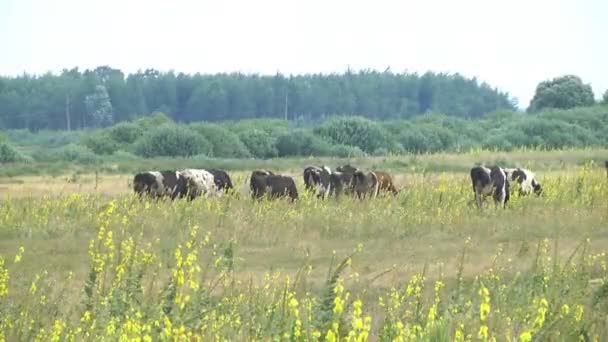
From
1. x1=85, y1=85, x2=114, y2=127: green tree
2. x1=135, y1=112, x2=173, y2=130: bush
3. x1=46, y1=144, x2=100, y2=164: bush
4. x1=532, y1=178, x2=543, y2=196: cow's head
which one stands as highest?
x1=85, y1=85, x2=114, y2=127: green tree

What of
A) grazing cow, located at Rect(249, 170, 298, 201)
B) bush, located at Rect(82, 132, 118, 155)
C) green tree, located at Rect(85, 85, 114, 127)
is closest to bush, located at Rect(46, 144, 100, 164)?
bush, located at Rect(82, 132, 118, 155)

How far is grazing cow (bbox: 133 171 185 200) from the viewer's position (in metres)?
23.5

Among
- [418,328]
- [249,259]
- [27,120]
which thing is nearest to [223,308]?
[418,328]

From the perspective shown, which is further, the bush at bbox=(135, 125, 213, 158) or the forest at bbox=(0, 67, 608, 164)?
the forest at bbox=(0, 67, 608, 164)

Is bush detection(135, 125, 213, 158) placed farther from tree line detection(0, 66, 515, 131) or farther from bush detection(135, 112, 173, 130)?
tree line detection(0, 66, 515, 131)

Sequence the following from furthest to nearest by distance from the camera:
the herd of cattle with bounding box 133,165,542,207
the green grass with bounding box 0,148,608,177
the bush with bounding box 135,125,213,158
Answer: the bush with bounding box 135,125,213,158 → the green grass with bounding box 0,148,608,177 → the herd of cattle with bounding box 133,165,542,207

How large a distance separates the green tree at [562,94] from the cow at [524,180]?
5398 cm

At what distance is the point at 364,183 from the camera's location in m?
25.1

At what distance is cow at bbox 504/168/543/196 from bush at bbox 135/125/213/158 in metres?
30.5

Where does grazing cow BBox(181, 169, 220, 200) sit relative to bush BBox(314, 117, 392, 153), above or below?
below

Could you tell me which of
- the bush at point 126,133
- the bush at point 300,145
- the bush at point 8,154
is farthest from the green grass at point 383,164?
the bush at point 126,133

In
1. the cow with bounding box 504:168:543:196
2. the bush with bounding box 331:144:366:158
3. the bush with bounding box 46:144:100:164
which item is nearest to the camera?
the cow with bounding box 504:168:543:196

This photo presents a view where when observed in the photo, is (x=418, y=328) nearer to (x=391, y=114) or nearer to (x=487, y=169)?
(x=487, y=169)

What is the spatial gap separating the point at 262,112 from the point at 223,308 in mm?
106564
